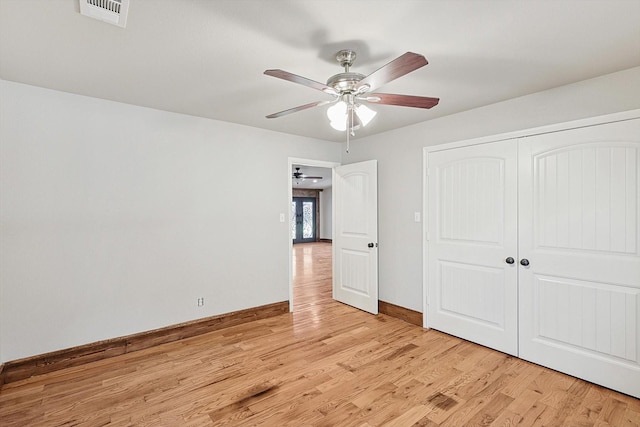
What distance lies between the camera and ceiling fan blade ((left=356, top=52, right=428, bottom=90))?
1444 mm

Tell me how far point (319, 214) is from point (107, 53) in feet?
38.1

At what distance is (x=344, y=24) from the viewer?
5.64ft

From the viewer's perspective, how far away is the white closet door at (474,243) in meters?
2.95

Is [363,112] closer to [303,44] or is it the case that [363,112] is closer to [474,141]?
[303,44]

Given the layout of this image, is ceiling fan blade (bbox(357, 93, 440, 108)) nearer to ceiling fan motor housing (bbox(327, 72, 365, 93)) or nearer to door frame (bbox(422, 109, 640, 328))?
ceiling fan motor housing (bbox(327, 72, 365, 93))

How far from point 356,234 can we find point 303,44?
9.66 feet

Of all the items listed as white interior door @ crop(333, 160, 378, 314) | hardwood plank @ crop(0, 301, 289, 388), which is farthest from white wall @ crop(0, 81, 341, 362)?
white interior door @ crop(333, 160, 378, 314)

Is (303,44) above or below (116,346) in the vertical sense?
above

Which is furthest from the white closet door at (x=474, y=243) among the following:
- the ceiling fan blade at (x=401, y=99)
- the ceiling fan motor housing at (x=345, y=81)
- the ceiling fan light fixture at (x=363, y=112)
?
the ceiling fan motor housing at (x=345, y=81)

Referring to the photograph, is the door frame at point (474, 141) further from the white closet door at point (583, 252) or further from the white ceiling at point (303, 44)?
the white ceiling at point (303, 44)

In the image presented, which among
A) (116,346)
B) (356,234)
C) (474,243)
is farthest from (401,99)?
(116,346)

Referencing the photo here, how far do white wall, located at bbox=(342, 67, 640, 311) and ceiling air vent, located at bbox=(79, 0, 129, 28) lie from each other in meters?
2.64

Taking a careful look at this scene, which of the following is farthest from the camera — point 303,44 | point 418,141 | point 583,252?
point 418,141

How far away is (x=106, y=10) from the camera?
161 centimetres
